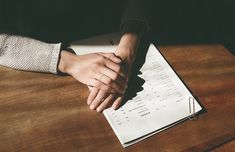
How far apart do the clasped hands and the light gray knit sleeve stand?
31 mm

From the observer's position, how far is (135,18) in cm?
114

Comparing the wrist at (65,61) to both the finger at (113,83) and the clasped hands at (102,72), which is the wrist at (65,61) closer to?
the clasped hands at (102,72)

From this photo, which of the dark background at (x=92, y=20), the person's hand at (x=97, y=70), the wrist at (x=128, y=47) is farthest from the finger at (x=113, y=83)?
the dark background at (x=92, y=20)

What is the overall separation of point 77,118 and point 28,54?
292 millimetres

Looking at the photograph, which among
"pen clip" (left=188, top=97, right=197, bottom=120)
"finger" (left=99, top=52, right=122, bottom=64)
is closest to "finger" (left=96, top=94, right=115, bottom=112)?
A: "finger" (left=99, top=52, right=122, bottom=64)

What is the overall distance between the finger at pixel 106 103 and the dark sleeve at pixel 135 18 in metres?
0.29

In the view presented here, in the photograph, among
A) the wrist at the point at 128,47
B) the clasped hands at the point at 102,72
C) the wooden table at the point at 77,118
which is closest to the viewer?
the wooden table at the point at 77,118

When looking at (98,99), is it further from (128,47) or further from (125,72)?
(128,47)

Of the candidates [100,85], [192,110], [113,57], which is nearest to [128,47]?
[113,57]

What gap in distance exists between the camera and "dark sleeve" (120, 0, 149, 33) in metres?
1.13

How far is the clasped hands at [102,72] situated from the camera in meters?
0.93

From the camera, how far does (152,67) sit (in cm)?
104

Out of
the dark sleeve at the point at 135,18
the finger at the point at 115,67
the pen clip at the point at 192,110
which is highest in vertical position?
the dark sleeve at the point at 135,18

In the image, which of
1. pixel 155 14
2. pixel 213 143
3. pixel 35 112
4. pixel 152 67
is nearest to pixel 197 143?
pixel 213 143
